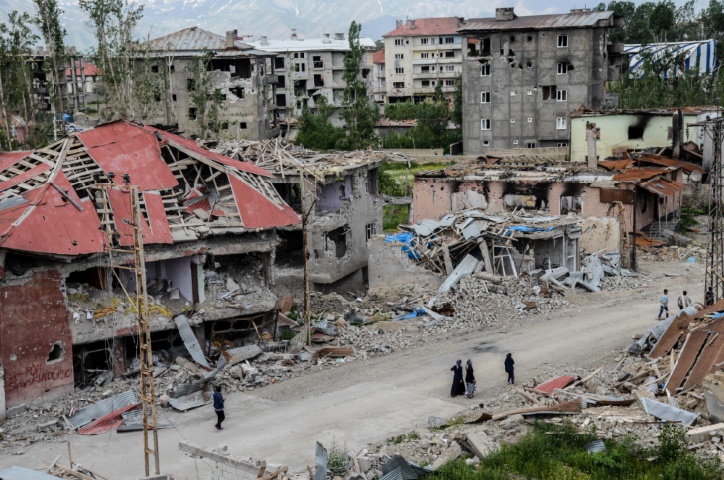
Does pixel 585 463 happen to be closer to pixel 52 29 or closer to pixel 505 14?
pixel 52 29

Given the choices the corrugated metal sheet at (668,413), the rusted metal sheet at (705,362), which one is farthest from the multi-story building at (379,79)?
the corrugated metal sheet at (668,413)

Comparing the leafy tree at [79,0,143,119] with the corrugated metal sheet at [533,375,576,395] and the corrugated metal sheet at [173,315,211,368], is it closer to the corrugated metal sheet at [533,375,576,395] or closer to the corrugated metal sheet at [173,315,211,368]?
the corrugated metal sheet at [173,315,211,368]

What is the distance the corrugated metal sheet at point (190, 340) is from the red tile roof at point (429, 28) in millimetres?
74673

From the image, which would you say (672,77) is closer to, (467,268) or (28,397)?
(467,268)

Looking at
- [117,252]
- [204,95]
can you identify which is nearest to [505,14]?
[204,95]

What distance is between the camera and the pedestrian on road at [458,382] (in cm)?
2139

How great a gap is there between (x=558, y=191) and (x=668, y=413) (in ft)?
67.0

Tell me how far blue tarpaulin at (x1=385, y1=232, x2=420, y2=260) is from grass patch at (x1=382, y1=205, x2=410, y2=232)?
13.3 meters

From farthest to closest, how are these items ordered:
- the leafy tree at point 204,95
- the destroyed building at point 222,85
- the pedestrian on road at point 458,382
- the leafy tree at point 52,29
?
the destroyed building at point 222,85 → the leafy tree at point 204,95 → the leafy tree at point 52,29 → the pedestrian on road at point 458,382

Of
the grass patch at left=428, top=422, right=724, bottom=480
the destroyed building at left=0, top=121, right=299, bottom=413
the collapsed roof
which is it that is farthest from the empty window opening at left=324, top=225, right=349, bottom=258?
the grass patch at left=428, top=422, right=724, bottom=480

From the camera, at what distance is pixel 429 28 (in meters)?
96.1

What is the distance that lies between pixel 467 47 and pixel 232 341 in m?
40.5

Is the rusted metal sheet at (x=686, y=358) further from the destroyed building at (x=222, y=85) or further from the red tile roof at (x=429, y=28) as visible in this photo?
the red tile roof at (x=429, y=28)

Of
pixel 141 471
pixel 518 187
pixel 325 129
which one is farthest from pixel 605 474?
pixel 325 129
